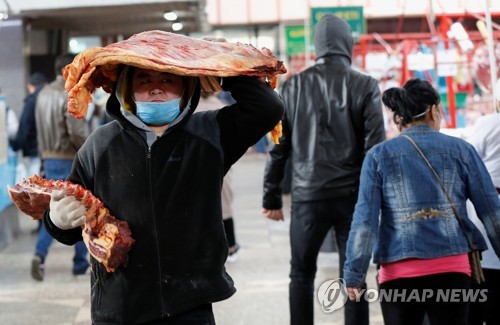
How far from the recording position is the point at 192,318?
314cm

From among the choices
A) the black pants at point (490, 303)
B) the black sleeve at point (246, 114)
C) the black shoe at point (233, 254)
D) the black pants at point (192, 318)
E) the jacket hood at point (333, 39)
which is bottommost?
the black shoe at point (233, 254)

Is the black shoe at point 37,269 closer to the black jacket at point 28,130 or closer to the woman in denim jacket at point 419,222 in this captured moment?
the black jacket at point 28,130

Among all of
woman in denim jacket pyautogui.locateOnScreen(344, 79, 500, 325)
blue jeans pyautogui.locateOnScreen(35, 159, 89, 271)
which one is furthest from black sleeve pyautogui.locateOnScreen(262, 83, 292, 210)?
blue jeans pyautogui.locateOnScreen(35, 159, 89, 271)

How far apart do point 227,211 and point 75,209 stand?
Result: 5.40 metres

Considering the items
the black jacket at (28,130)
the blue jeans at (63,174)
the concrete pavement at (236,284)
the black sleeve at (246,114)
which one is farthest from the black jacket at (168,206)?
the black jacket at (28,130)

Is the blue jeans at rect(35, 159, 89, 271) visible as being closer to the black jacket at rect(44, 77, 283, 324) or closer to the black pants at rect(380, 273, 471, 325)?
the black pants at rect(380, 273, 471, 325)

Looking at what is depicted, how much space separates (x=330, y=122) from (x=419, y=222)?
1457 mm

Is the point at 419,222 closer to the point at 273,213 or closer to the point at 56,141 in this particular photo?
the point at 273,213

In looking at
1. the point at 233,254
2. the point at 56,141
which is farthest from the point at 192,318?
the point at 233,254

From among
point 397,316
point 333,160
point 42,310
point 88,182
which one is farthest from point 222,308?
point 88,182

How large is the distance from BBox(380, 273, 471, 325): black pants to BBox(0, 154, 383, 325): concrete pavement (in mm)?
2339

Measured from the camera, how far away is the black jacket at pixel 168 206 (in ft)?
10.2

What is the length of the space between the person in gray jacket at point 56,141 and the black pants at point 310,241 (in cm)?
350

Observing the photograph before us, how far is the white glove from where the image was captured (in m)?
2.97
